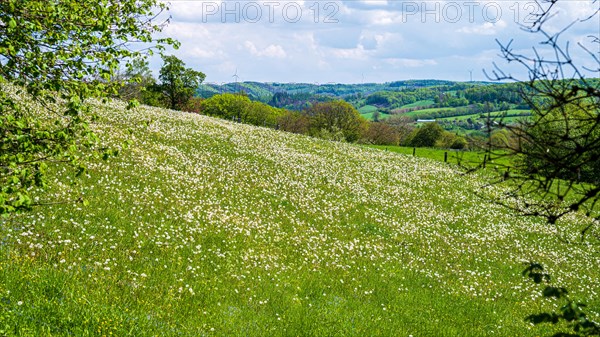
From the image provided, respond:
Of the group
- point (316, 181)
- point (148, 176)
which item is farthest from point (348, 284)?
point (316, 181)

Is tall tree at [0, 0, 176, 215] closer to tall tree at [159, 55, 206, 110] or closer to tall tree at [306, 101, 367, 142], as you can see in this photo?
tall tree at [159, 55, 206, 110]

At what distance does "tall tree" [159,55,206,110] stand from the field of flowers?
208 feet

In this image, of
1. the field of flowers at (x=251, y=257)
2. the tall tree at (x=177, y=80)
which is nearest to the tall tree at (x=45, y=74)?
the field of flowers at (x=251, y=257)

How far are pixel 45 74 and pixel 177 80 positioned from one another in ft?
269

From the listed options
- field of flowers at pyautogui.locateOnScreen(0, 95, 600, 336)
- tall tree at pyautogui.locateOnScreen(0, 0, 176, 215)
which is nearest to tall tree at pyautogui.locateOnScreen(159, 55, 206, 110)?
field of flowers at pyautogui.locateOnScreen(0, 95, 600, 336)

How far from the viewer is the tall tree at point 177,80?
8750 centimetres

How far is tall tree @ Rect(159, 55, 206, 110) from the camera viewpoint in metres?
87.5

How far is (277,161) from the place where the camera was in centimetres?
2872

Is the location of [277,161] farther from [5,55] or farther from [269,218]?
[5,55]

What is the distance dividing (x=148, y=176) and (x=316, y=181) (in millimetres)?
10289

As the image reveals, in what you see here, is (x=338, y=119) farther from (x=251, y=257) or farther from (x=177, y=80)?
(x=251, y=257)

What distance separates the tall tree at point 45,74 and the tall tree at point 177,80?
8009cm

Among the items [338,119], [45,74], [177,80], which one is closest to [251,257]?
[45,74]

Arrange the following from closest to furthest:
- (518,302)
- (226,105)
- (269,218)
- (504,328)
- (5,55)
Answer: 1. (5,55)
2. (504,328)
3. (518,302)
4. (269,218)
5. (226,105)
